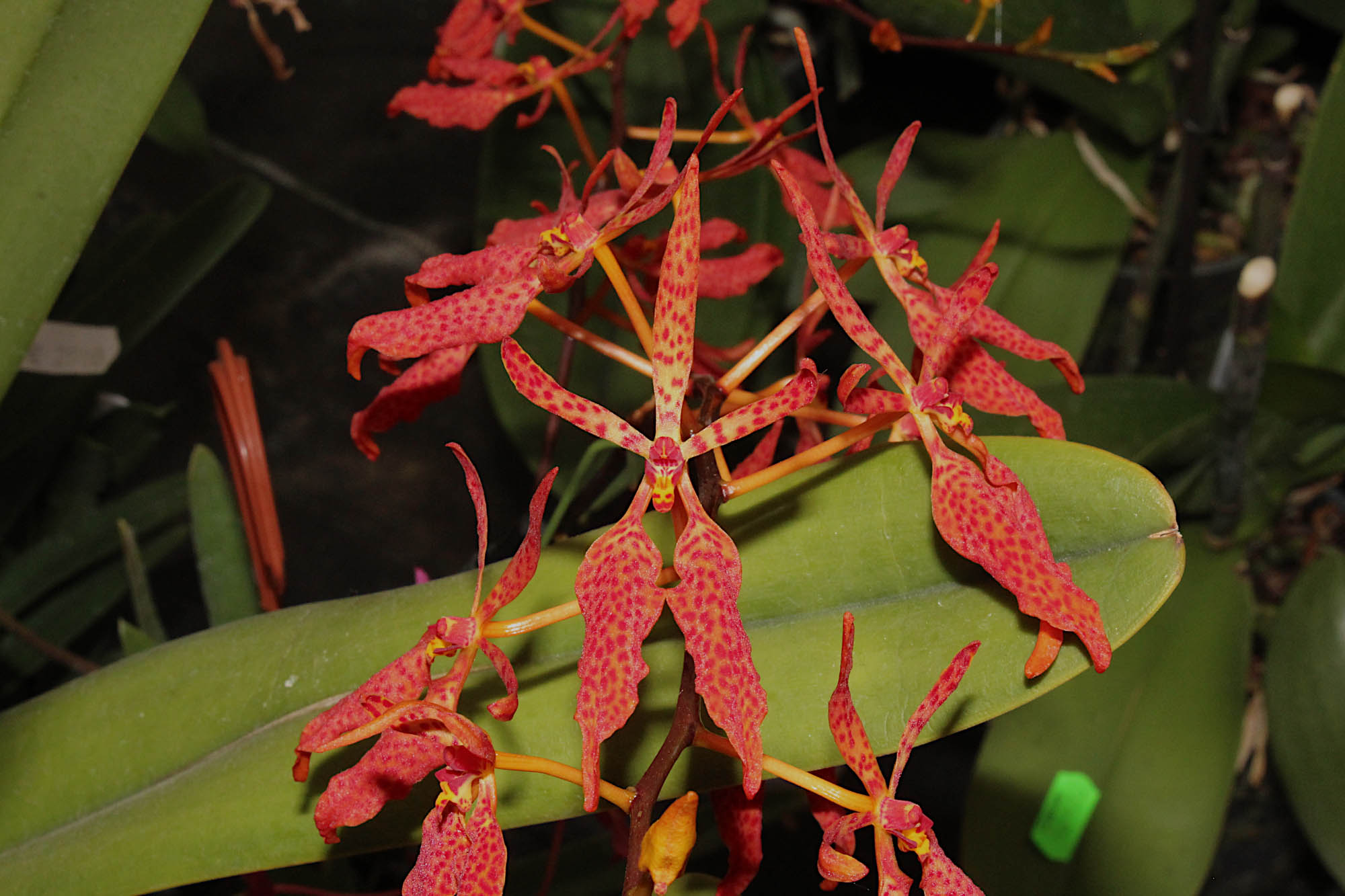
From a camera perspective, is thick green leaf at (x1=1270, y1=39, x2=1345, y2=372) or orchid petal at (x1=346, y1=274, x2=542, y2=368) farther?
thick green leaf at (x1=1270, y1=39, x2=1345, y2=372)

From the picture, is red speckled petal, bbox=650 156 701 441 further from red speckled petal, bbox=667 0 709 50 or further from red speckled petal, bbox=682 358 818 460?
red speckled petal, bbox=667 0 709 50

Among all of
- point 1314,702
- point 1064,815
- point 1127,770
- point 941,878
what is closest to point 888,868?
point 941,878

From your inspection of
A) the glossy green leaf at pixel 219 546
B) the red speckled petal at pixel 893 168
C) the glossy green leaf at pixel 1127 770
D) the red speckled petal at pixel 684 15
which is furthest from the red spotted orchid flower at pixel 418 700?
the glossy green leaf at pixel 1127 770

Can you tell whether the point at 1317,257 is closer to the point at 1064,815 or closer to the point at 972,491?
the point at 1064,815

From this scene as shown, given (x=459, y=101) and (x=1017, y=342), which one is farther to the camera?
(x=459, y=101)

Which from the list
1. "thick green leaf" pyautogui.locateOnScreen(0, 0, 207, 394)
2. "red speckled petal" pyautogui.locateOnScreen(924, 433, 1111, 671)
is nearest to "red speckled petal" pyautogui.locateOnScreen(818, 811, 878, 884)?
"red speckled petal" pyautogui.locateOnScreen(924, 433, 1111, 671)

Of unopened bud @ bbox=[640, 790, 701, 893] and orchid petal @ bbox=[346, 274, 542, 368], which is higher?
orchid petal @ bbox=[346, 274, 542, 368]

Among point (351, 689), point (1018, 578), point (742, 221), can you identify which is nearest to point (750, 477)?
point (1018, 578)

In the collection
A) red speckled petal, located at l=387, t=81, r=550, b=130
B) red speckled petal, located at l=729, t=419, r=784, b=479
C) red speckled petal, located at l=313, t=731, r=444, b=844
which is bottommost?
red speckled petal, located at l=313, t=731, r=444, b=844
